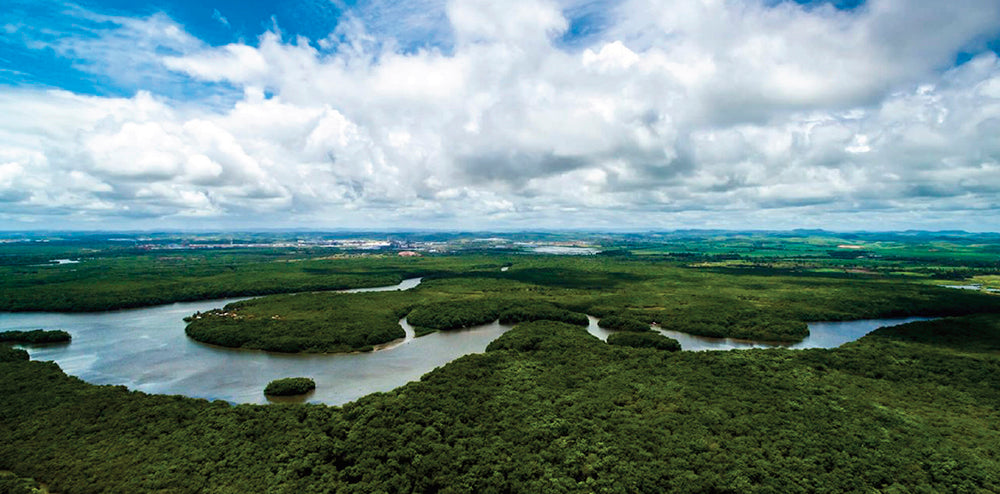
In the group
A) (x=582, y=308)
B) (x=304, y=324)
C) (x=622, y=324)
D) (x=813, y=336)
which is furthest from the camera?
(x=582, y=308)

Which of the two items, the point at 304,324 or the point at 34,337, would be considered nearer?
the point at 34,337

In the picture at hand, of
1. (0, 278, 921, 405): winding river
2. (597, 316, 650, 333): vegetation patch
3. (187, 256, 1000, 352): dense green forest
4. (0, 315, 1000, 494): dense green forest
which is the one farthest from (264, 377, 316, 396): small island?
(597, 316, 650, 333): vegetation patch

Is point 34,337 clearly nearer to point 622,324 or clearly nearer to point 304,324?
point 304,324

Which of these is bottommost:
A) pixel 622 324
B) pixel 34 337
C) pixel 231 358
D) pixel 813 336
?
pixel 231 358

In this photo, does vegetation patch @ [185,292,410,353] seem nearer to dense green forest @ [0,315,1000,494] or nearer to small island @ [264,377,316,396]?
small island @ [264,377,316,396]

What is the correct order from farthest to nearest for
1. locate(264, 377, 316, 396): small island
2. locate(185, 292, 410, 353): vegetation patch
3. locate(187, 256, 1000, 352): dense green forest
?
1. locate(187, 256, 1000, 352): dense green forest
2. locate(185, 292, 410, 353): vegetation patch
3. locate(264, 377, 316, 396): small island

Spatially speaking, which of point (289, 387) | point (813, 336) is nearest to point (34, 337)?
point (289, 387)

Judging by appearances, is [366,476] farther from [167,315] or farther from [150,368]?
[167,315]
